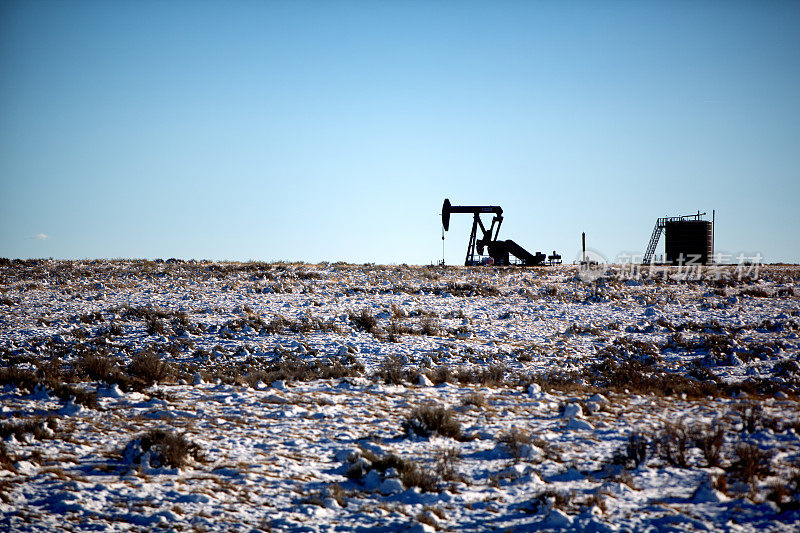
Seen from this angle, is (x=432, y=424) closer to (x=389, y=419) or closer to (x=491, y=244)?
(x=389, y=419)

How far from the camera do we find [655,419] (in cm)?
811

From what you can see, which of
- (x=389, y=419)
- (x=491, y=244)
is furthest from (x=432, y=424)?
(x=491, y=244)

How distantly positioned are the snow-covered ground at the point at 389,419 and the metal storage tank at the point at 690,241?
28.3 metres

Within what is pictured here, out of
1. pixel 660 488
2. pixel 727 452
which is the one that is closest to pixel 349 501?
pixel 660 488

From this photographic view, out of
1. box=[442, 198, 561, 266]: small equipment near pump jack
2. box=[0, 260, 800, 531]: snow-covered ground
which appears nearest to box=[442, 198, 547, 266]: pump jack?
box=[442, 198, 561, 266]: small equipment near pump jack

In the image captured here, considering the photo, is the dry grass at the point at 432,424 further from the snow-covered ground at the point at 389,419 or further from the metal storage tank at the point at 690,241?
the metal storage tank at the point at 690,241

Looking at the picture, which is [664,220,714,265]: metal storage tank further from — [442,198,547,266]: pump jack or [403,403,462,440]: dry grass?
[403,403,462,440]: dry grass

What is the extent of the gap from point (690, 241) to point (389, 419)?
147 ft

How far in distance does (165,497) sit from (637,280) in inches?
1123

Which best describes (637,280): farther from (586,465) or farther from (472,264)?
(586,465)

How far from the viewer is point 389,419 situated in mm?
8148

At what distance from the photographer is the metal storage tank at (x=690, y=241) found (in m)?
44.7

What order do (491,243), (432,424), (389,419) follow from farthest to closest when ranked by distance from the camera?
(491,243) → (389,419) → (432,424)

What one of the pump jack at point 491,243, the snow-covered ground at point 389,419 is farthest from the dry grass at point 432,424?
the pump jack at point 491,243
